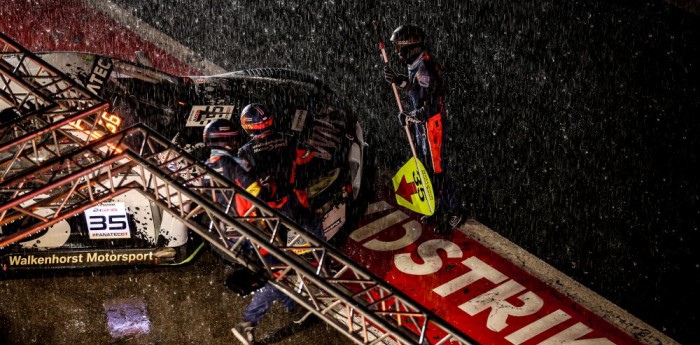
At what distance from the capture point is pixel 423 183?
8.11 meters

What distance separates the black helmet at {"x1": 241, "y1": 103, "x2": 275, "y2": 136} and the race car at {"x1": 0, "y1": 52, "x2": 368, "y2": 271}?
68 cm

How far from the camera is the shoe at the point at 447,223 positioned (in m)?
8.30

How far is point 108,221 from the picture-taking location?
716cm

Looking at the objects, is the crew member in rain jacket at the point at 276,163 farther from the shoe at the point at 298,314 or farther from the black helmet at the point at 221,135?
the shoe at the point at 298,314

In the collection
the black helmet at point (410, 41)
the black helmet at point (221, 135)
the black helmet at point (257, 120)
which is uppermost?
the black helmet at point (410, 41)

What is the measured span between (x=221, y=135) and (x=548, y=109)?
16.4 feet

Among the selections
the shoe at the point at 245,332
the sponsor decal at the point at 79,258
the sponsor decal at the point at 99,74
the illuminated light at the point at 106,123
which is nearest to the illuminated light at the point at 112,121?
the illuminated light at the point at 106,123

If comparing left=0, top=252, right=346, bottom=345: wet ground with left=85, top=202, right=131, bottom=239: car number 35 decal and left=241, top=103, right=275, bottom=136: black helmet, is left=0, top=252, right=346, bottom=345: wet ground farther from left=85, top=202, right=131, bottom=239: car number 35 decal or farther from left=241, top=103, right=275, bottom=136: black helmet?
left=241, top=103, right=275, bottom=136: black helmet

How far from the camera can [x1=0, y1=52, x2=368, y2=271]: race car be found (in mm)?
7207

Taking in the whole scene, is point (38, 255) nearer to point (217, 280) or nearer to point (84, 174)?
point (217, 280)

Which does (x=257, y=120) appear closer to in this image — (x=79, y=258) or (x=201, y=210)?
(x=201, y=210)

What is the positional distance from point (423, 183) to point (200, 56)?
5488 mm

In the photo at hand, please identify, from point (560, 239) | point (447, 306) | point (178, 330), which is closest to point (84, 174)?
point (178, 330)

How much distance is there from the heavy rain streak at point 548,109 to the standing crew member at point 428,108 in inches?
19.4
